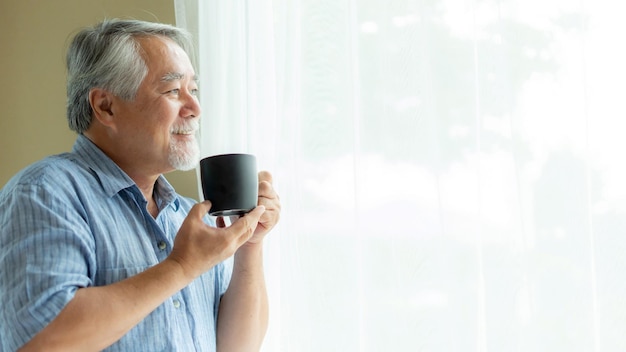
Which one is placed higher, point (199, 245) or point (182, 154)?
point (182, 154)

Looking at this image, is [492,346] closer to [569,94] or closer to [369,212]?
[369,212]

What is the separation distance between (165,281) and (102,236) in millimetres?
165

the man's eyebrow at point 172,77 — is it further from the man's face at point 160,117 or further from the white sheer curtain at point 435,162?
the white sheer curtain at point 435,162

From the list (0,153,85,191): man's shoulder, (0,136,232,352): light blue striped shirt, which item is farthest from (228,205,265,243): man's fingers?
(0,153,85,191): man's shoulder

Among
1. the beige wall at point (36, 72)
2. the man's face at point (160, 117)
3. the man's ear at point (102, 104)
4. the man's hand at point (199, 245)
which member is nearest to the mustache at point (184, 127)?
the man's face at point (160, 117)

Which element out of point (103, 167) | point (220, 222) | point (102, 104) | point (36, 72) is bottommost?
point (220, 222)

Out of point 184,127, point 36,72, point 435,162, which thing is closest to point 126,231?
point 184,127

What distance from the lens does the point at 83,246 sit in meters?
1.10

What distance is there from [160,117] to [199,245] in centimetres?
30

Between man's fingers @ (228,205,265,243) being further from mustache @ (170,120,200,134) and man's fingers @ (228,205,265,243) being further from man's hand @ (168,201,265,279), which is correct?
mustache @ (170,120,200,134)

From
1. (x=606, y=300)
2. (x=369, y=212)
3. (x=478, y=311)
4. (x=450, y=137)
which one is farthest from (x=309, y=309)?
(x=606, y=300)

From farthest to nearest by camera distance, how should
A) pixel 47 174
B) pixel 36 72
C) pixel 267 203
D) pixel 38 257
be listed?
pixel 36 72
pixel 267 203
pixel 47 174
pixel 38 257

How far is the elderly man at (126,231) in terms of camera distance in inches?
40.5

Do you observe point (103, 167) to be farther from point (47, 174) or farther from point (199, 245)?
point (199, 245)
